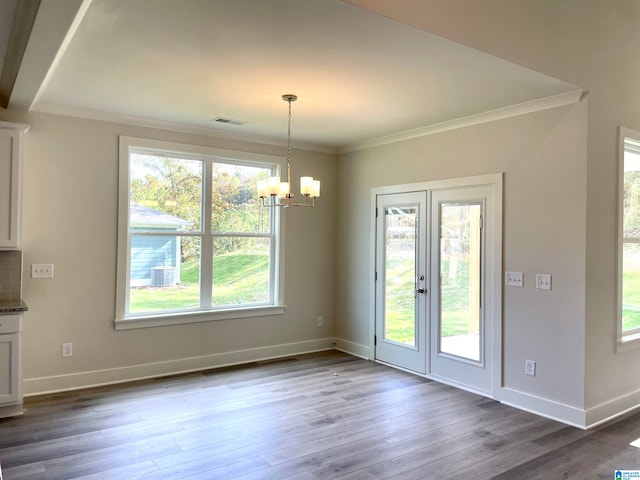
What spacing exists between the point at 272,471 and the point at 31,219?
120 inches

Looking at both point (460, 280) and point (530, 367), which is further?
point (460, 280)

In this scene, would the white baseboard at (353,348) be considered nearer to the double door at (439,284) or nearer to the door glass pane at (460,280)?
the double door at (439,284)

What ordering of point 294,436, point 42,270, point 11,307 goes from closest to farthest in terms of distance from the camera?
point 294,436, point 11,307, point 42,270

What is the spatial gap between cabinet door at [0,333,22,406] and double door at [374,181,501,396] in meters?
3.53

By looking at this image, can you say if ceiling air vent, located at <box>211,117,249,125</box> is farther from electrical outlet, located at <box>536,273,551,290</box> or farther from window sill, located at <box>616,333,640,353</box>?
window sill, located at <box>616,333,640,353</box>

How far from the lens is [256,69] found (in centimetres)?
312

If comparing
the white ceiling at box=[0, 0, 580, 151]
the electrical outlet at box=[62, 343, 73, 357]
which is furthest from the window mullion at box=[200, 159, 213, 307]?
the electrical outlet at box=[62, 343, 73, 357]

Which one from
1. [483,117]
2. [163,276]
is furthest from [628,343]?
[163,276]

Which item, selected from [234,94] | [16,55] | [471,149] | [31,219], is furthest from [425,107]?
[31,219]

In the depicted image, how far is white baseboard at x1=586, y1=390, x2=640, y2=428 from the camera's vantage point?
3525 millimetres

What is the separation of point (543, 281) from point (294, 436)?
2.33 metres

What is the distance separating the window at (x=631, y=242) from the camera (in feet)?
13.0

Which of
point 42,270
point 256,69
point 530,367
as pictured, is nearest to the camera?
point 256,69

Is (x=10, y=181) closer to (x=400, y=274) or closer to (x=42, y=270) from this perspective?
(x=42, y=270)
